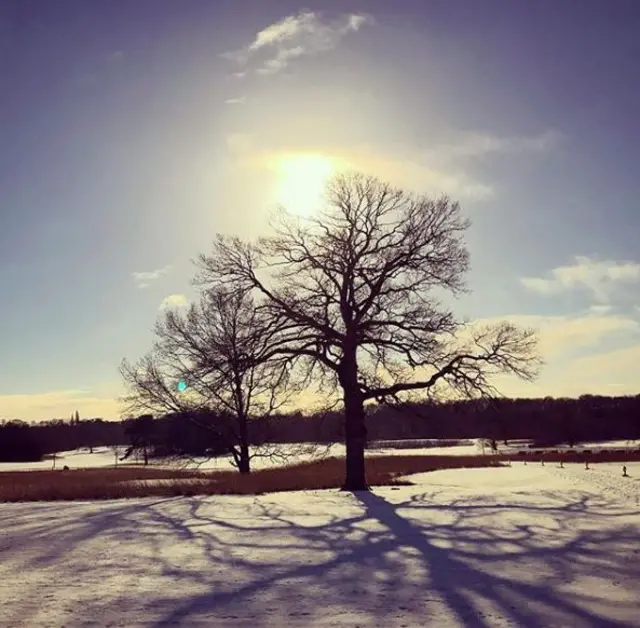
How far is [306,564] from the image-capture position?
10.5m

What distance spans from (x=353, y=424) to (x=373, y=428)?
52.3 m

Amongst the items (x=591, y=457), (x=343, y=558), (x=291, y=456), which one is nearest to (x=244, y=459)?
(x=291, y=456)

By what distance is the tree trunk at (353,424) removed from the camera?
75.3 ft

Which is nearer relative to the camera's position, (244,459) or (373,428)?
(244,459)

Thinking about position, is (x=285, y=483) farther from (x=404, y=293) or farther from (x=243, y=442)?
(x=243, y=442)

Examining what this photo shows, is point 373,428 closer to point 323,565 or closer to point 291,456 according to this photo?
point 291,456

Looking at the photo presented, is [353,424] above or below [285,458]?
above

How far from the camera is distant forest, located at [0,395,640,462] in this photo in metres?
24.5

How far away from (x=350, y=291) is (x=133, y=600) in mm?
15221

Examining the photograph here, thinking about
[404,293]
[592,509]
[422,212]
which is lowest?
[592,509]

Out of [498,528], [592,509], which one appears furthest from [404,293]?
[498,528]

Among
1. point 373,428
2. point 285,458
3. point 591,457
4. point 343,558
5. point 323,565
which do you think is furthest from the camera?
point 373,428

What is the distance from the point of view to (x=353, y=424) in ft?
76.2

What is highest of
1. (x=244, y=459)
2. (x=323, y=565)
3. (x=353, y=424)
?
(x=353, y=424)
